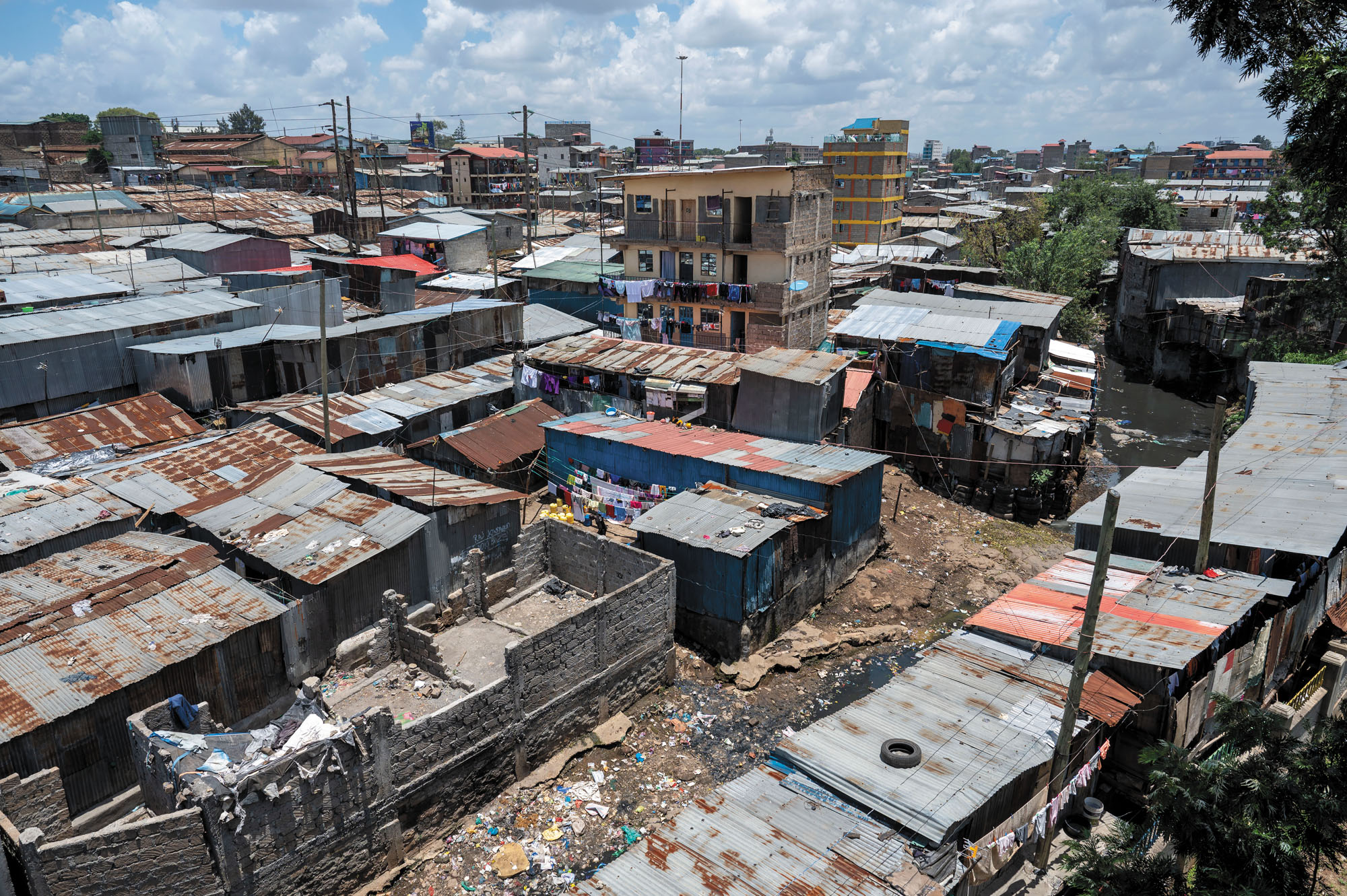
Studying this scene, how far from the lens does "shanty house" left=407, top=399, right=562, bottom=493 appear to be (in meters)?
22.4

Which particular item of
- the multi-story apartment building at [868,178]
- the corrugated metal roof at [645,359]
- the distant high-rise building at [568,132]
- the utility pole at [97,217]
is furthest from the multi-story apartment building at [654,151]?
the corrugated metal roof at [645,359]

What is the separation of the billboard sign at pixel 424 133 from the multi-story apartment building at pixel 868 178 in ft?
267

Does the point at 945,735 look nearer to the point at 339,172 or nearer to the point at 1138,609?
the point at 1138,609

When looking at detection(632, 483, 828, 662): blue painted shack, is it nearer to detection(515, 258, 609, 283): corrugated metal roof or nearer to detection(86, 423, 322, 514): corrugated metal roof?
detection(86, 423, 322, 514): corrugated metal roof

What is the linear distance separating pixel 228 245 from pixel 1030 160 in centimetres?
15368

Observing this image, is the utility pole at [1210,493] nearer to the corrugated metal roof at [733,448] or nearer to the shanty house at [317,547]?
the corrugated metal roof at [733,448]

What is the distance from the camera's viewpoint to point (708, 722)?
15477mm

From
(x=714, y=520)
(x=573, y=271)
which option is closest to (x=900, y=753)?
(x=714, y=520)

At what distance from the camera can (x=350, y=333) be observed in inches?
1020

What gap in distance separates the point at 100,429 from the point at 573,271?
24.1 m

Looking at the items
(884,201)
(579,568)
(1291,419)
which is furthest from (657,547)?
(884,201)

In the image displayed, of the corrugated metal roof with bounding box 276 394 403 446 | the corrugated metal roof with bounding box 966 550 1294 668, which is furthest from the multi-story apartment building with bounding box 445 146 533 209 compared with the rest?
the corrugated metal roof with bounding box 966 550 1294 668

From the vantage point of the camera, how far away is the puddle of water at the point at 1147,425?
30.4m

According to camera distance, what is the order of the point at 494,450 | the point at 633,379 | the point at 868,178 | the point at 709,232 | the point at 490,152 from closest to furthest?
1. the point at 494,450
2. the point at 633,379
3. the point at 709,232
4. the point at 868,178
5. the point at 490,152
